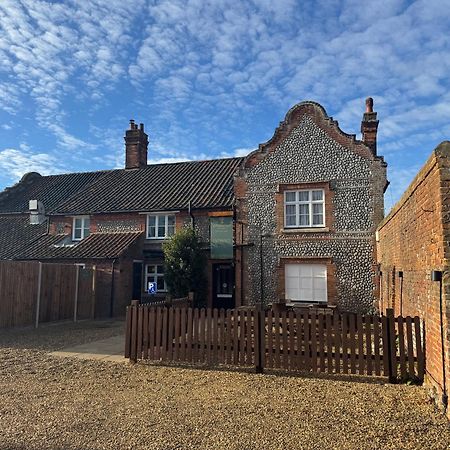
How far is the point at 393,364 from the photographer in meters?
7.73

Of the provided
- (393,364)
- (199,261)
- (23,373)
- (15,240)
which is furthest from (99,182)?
(393,364)

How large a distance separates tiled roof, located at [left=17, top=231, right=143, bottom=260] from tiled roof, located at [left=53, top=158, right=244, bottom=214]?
65.7 inches

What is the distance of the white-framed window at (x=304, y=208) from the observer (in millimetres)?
18750

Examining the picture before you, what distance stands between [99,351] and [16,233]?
19.6 meters

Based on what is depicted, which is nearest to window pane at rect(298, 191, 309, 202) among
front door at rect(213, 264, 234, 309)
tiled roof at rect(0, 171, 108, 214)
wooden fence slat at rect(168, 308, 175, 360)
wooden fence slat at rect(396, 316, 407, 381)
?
front door at rect(213, 264, 234, 309)

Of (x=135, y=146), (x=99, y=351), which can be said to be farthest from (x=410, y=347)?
(x=135, y=146)

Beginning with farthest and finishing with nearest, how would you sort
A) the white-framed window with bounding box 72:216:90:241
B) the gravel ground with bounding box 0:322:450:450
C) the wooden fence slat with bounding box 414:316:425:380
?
1. the white-framed window with bounding box 72:216:90:241
2. the wooden fence slat with bounding box 414:316:425:380
3. the gravel ground with bounding box 0:322:450:450

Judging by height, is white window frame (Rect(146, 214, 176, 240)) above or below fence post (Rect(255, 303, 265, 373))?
above

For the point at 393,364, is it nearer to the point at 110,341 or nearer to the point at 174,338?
the point at 174,338

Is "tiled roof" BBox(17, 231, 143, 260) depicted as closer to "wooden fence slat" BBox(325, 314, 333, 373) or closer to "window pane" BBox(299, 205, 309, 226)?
"window pane" BBox(299, 205, 309, 226)

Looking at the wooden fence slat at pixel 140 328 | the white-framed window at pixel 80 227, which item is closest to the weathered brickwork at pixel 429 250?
the wooden fence slat at pixel 140 328

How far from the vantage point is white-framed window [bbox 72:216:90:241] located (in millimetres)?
24906

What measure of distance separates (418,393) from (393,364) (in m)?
0.83

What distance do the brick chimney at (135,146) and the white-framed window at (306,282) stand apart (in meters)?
14.6
